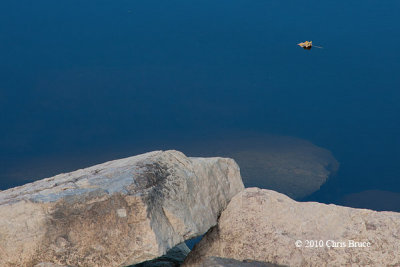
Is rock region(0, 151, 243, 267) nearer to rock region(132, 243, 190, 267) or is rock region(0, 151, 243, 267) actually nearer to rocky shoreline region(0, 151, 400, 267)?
rocky shoreline region(0, 151, 400, 267)

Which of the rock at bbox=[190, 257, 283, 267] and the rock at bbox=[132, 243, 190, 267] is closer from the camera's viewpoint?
the rock at bbox=[190, 257, 283, 267]

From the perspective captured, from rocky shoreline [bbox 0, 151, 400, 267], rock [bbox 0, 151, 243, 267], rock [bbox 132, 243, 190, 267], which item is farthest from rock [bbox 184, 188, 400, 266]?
rock [bbox 132, 243, 190, 267]

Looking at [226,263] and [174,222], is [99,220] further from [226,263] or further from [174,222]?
[226,263]

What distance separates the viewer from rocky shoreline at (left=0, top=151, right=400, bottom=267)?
113 inches

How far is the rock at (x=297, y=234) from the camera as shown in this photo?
3.15 meters

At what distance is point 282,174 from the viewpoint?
17.8 feet

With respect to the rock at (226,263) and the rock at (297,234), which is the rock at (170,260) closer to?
the rock at (297,234)

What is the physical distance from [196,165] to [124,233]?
647 mm

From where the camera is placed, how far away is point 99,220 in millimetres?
2912

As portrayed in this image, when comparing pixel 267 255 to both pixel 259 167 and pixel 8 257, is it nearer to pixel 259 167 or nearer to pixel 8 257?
pixel 8 257

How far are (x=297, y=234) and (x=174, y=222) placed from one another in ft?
2.23

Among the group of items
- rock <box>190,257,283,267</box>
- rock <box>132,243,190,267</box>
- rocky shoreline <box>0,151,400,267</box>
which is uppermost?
rocky shoreline <box>0,151,400,267</box>

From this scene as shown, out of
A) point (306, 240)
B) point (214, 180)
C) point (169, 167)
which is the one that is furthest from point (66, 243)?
point (306, 240)

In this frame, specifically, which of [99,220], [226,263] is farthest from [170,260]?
[99,220]
